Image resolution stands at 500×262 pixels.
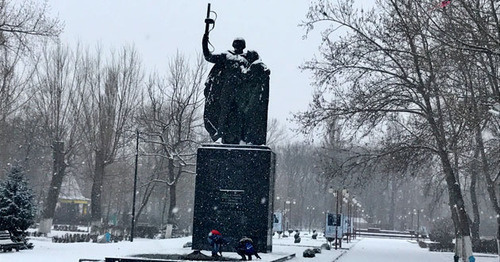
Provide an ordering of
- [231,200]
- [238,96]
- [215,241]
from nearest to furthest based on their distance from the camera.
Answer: [215,241] < [231,200] < [238,96]

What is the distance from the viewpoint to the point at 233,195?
49.8 feet

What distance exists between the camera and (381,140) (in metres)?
24.9

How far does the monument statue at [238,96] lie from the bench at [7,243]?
819cm

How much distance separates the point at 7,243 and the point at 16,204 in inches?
68.0

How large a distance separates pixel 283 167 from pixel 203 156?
225 feet

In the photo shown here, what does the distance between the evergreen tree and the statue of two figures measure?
850 cm

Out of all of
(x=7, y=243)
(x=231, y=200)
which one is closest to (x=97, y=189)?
(x=7, y=243)

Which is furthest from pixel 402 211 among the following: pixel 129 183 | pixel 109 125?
pixel 109 125

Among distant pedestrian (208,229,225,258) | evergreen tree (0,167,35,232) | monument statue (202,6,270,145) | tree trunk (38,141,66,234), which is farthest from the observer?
tree trunk (38,141,66,234)

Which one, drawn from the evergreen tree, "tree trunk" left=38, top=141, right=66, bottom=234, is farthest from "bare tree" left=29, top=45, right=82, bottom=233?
the evergreen tree

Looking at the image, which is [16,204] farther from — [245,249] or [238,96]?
[245,249]

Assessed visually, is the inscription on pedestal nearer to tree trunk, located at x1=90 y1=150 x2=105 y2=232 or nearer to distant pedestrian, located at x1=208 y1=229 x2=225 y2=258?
distant pedestrian, located at x1=208 y1=229 x2=225 y2=258

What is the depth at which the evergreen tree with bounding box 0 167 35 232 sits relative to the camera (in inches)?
814

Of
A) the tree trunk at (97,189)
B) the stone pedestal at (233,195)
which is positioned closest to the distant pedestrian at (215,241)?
the stone pedestal at (233,195)
